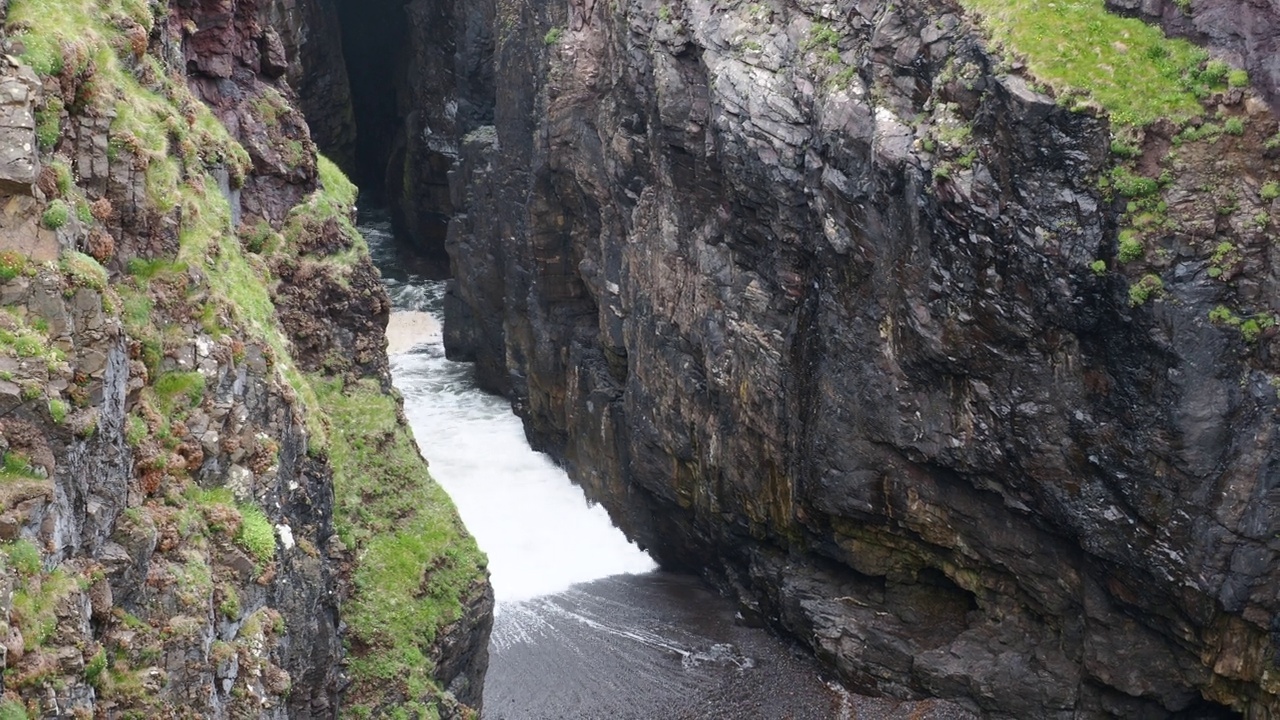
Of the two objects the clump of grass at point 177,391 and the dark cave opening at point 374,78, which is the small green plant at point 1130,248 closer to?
the clump of grass at point 177,391

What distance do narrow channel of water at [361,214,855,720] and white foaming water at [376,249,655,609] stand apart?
0.07m

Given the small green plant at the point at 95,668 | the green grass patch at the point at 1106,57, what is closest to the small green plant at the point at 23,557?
the small green plant at the point at 95,668

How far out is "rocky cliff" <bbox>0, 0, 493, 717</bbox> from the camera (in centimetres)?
1335

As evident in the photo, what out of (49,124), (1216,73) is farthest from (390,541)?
(1216,73)

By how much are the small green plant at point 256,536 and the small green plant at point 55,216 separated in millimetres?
4748

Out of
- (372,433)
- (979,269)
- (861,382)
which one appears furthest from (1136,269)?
(372,433)

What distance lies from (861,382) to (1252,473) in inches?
373

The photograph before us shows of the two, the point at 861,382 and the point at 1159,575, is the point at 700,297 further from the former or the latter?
the point at 1159,575

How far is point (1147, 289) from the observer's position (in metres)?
24.5

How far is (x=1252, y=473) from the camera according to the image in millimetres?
24656

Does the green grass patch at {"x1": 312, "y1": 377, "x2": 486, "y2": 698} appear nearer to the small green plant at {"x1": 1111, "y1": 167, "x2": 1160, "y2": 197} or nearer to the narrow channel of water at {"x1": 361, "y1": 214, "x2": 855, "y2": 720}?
the narrow channel of water at {"x1": 361, "y1": 214, "x2": 855, "y2": 720}

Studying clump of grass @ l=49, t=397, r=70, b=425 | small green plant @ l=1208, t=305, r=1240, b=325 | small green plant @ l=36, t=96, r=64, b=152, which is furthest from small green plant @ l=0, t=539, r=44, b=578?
small green plant @ l=1208, t=305, r=1240, b=325

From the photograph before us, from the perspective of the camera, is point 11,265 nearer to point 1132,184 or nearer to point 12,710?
point 12,710

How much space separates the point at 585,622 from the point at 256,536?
19.2 metres
